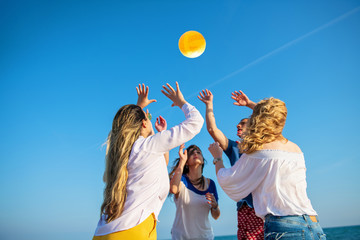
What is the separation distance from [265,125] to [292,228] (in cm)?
98

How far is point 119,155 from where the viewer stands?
8.74 ft

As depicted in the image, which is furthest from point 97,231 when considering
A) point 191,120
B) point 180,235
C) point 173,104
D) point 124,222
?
point 180,235

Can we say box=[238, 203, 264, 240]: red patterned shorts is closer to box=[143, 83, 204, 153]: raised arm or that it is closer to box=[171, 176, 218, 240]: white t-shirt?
box=[171, 176, 218, 240]: white t-shirt

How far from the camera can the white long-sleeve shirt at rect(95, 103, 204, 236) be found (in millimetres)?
2414

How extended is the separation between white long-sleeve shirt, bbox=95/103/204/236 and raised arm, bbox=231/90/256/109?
2.00m

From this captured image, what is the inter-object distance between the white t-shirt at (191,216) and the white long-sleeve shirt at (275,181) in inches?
74.8

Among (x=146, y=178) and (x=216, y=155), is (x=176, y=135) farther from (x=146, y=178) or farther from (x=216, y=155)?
(x=216, y=155)

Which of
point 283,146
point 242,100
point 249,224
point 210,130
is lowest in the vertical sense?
point 249,224

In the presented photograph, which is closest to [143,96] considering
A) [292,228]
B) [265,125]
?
[265,125]

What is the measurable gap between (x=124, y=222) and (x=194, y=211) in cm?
227

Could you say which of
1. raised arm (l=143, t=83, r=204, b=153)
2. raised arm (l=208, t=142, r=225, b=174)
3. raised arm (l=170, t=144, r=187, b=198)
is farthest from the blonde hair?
raised arm (l=170, t=144, r=187, b=198)

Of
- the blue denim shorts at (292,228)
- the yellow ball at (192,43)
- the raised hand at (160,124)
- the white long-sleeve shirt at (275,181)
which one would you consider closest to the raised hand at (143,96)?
the raised hand at (160,124)

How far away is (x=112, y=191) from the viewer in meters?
2.49

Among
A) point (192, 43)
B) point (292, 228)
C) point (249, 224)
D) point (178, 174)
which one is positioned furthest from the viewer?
point (192, 43)
